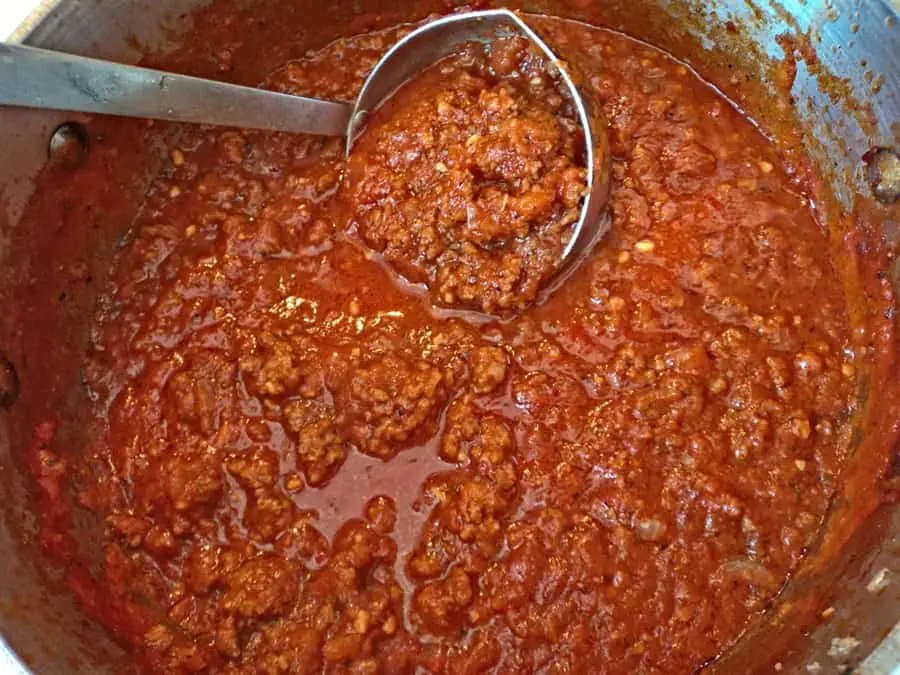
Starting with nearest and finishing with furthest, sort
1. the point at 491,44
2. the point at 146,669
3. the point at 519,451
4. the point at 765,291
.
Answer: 1. the point at 146,669
2. the point at 519,451
3. the point at 765,291
4. the point at 491,44

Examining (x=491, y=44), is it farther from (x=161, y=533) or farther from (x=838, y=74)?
(x=161, y=533)

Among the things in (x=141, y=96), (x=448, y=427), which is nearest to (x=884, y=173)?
(x=448, y=427)

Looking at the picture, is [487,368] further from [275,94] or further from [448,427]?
[275,94]

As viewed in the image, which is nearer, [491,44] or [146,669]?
[146,669]

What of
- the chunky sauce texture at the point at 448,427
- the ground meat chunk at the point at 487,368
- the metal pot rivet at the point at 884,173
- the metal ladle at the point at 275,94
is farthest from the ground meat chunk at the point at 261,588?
the metal pot rivet at the point at 884,173

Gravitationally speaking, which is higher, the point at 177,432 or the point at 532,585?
the point at 177,432

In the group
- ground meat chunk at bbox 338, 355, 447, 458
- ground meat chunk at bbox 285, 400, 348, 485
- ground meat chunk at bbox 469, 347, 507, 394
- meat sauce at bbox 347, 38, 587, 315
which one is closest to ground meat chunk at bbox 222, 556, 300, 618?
ground meat chunk at bbox 285, 400, 348, 485

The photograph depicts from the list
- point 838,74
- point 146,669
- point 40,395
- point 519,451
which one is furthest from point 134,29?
point 838,74
